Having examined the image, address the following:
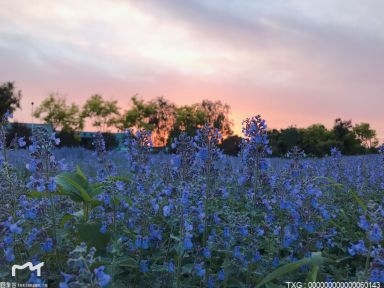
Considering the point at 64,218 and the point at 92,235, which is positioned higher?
the point at 64,218

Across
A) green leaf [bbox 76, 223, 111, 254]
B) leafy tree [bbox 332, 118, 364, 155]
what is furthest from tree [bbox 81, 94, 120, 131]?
green leaf [bbox 76, 223, 111, 254]

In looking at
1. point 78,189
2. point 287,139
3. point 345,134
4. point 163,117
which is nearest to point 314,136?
point 345,134

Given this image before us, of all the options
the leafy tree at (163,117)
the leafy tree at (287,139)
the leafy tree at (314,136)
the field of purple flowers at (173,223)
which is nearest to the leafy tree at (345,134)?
the leafy tree at (314,136)

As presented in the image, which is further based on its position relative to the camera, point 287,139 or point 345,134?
point 345,134

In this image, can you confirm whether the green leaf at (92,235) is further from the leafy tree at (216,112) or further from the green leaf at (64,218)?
the leafy tree at (216,112)

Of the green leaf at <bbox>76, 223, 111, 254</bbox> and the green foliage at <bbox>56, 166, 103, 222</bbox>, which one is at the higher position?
the green foliage at <bbox>56, 166, 103, 222</bbox>

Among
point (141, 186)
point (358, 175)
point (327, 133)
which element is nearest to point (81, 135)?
point (327, 133)

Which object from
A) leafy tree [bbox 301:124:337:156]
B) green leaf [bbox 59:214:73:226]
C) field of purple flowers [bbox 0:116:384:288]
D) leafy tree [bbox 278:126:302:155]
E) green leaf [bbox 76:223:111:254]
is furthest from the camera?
leafy tree [bbox 301:124:337:156]

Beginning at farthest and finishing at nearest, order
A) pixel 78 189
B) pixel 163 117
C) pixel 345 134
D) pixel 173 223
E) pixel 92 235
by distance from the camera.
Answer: pixel 163 117 → pixel 345 134 → pixel 173 223 → pixel 78 189 → pixel 92 235

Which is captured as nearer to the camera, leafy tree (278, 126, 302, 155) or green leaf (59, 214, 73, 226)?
green leaf (59, 214, 73, 226)

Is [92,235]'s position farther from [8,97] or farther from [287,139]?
[8,97]

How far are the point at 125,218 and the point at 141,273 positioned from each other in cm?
75

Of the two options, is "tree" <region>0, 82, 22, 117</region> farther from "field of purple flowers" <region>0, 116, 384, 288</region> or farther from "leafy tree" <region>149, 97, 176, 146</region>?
"field of purple flowers" <region>0, 116, 384, 288</region>

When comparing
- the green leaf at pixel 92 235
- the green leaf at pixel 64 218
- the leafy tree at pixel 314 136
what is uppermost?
the leafy tree at pixel 314 136
